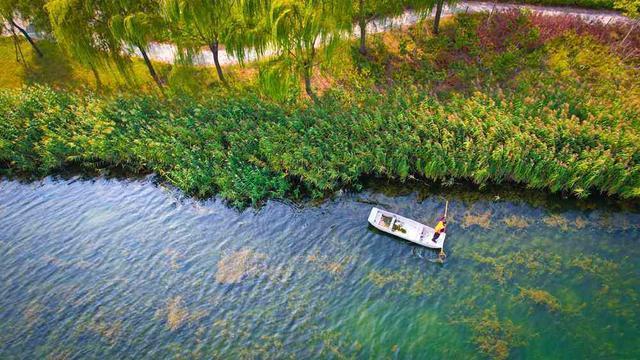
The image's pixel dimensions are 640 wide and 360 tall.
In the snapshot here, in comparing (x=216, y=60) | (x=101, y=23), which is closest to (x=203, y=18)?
(x=216, y=60)

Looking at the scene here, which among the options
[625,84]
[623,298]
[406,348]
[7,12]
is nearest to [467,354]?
[406,348]

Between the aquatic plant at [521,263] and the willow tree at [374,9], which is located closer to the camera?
the aquatic plant at [521,263]

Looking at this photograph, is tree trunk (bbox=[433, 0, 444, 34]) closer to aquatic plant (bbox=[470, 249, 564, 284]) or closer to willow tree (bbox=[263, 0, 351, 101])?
willow tree (bbox=[263, 0, 351, 101])

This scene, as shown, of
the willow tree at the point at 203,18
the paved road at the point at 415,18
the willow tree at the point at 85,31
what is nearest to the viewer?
the willow tree at the point at 203,18

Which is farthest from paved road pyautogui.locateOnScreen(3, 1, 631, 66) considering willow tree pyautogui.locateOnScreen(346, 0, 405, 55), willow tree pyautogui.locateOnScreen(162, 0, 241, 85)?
willow tree pyautogui.locateOnScreen(162, 0, 241, 85)

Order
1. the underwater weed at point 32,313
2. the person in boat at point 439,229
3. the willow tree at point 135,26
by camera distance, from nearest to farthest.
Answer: the underwater weed at point 32,313 < the person in boat at point 439,229 < the willow tree at point 135,26

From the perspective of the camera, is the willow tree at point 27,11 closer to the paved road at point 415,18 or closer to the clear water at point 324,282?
the paved road at point 415,18

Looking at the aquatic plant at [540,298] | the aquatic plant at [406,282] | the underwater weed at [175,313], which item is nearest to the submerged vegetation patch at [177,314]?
the underwater weed at [175,313]
